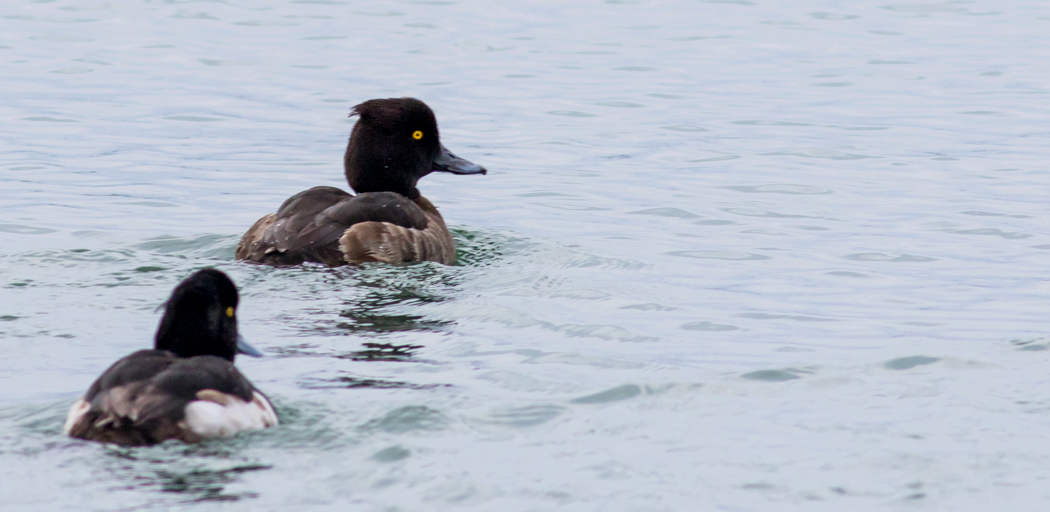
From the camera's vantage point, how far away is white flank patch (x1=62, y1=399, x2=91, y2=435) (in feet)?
19.4

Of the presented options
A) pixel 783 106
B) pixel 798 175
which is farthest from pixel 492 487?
pixel 783 106

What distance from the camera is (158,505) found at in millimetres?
5285

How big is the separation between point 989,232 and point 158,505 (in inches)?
319

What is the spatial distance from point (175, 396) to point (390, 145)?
4.96 m

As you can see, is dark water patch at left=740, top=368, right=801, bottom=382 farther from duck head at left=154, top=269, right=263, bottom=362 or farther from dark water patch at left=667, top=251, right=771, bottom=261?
dark water patch at left=667, top=251, right=771, bottom=261

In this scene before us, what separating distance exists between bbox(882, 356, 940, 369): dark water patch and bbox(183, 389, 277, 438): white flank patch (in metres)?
3.13

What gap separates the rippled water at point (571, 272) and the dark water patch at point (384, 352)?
4cm

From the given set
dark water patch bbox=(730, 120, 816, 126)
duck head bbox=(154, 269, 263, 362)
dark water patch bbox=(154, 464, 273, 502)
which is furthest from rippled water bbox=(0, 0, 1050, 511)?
duck head bbox=(154, 269, 263, 362)

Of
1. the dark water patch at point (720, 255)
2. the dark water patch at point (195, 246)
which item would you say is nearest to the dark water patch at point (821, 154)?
the dark water patch at point (720, 255)

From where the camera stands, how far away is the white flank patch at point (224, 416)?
19.0ft

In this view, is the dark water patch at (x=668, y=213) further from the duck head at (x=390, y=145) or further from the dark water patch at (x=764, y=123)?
the dark water patch at (x=764, y=123)

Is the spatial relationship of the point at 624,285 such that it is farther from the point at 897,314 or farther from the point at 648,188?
the point at 648,188

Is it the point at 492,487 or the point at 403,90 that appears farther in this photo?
the point at 403,90

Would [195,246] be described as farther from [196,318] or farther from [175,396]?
[175,396]
